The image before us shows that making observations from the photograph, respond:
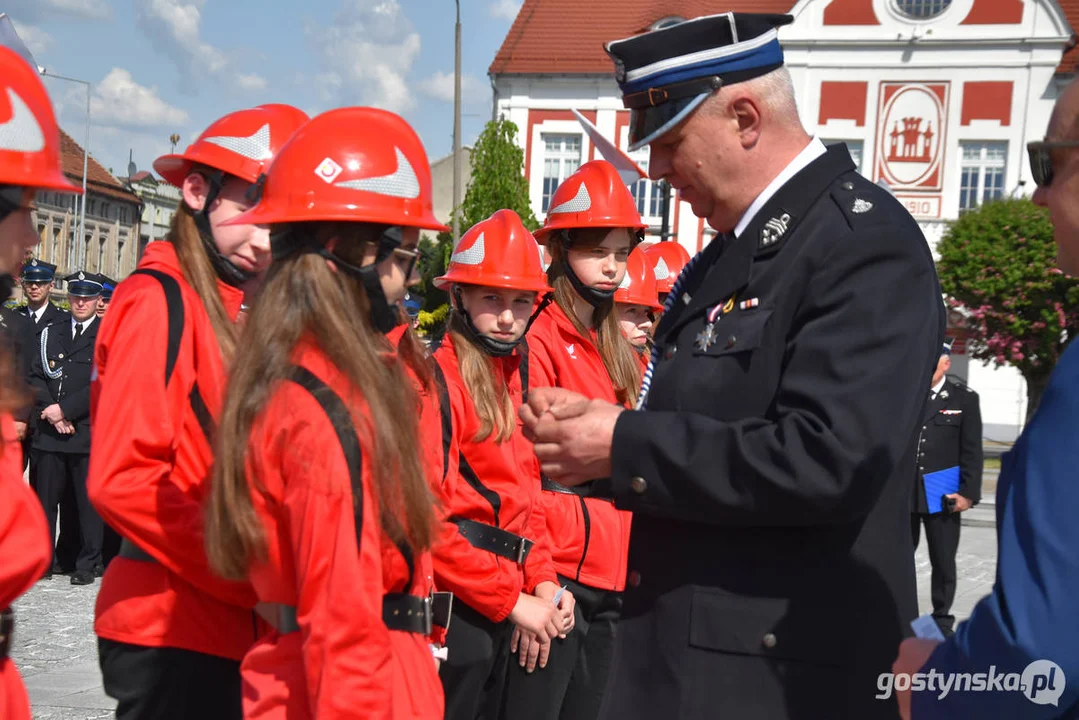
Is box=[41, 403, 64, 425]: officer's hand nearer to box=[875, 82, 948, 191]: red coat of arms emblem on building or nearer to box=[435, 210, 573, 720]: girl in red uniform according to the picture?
box=[435, 210, 573, 720]: girl in red uniform

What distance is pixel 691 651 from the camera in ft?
7.72

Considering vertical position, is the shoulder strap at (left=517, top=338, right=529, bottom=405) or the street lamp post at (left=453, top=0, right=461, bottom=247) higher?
the street lamp post at (left=453, top=0, right=461, bottom=247)

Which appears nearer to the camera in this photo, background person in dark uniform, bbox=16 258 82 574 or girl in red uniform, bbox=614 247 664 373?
girl in red uniform, bbox=614 247 664 373

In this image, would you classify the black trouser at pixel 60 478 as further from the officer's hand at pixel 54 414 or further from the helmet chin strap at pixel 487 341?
the helmet chin strap at pixel 487 341

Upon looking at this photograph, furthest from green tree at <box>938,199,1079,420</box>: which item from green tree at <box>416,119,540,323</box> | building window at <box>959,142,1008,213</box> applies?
green tree at <box>416,119,540,323</box>

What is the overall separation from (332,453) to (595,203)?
329 centimetres

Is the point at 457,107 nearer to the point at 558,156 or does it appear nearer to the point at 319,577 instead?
the point at 558,156

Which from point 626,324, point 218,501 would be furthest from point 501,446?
point 626,324

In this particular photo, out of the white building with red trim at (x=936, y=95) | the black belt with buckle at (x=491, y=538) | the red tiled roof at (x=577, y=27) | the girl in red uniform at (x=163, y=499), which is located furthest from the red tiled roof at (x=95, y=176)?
the girl in red uniform at (x=163, y=499)

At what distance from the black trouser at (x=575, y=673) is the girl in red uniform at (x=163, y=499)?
1707mm

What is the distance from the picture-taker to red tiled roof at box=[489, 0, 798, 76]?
40188 millimetres

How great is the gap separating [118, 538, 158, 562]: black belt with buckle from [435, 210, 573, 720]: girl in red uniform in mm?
1162

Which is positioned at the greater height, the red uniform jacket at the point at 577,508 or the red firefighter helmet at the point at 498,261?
the red firefighter helmet at the point at 498,261

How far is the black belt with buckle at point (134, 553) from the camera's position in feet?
9.43
